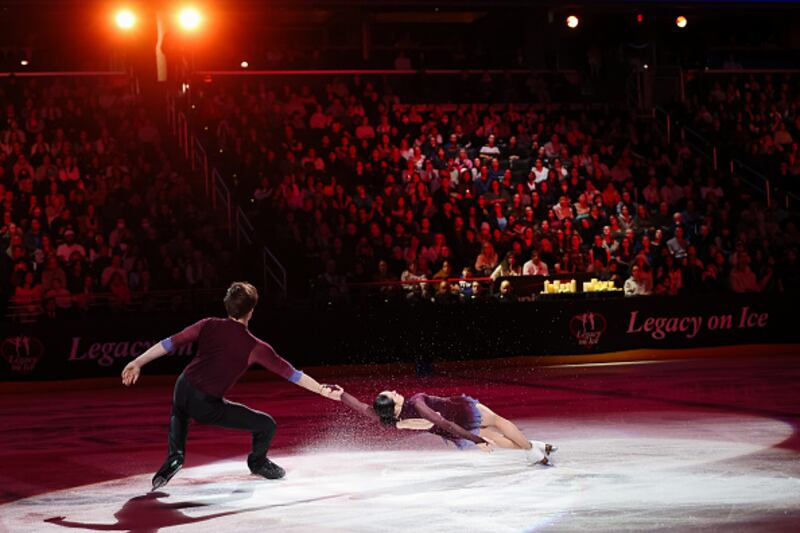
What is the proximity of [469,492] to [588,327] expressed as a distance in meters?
13.5

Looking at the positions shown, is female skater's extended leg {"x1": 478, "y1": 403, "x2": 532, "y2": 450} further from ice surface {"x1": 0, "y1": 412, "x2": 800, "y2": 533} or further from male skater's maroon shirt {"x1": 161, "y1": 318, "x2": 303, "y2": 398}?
male skater's maroon shirt {"x1": 161, "y1": 318, "x2": 303, "y2": 398}

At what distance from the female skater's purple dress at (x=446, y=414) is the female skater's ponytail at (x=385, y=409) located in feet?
0.19

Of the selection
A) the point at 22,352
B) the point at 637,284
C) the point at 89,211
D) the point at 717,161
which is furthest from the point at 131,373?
the point at 717,161

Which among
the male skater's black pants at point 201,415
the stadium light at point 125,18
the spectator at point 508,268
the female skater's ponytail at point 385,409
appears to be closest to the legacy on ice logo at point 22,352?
the spectator at point 508,268

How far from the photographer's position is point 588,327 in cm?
2362

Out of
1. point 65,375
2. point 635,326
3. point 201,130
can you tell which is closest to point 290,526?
point 65,375

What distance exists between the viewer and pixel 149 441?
1460 centimetres

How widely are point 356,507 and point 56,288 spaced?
42.2 feet

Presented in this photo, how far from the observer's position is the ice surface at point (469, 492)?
30.2 ft

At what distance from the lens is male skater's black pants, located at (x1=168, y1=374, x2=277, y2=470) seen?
10727 mm

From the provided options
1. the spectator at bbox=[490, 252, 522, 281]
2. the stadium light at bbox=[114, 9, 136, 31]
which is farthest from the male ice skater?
the stadium light at bbox=[114, 9, 136, 31]

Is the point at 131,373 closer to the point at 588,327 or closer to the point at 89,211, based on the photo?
the point at 89,211

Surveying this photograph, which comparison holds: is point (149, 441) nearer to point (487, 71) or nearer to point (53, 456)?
point (53, 456)

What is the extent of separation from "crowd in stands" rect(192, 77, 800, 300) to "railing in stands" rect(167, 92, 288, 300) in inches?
14.2
